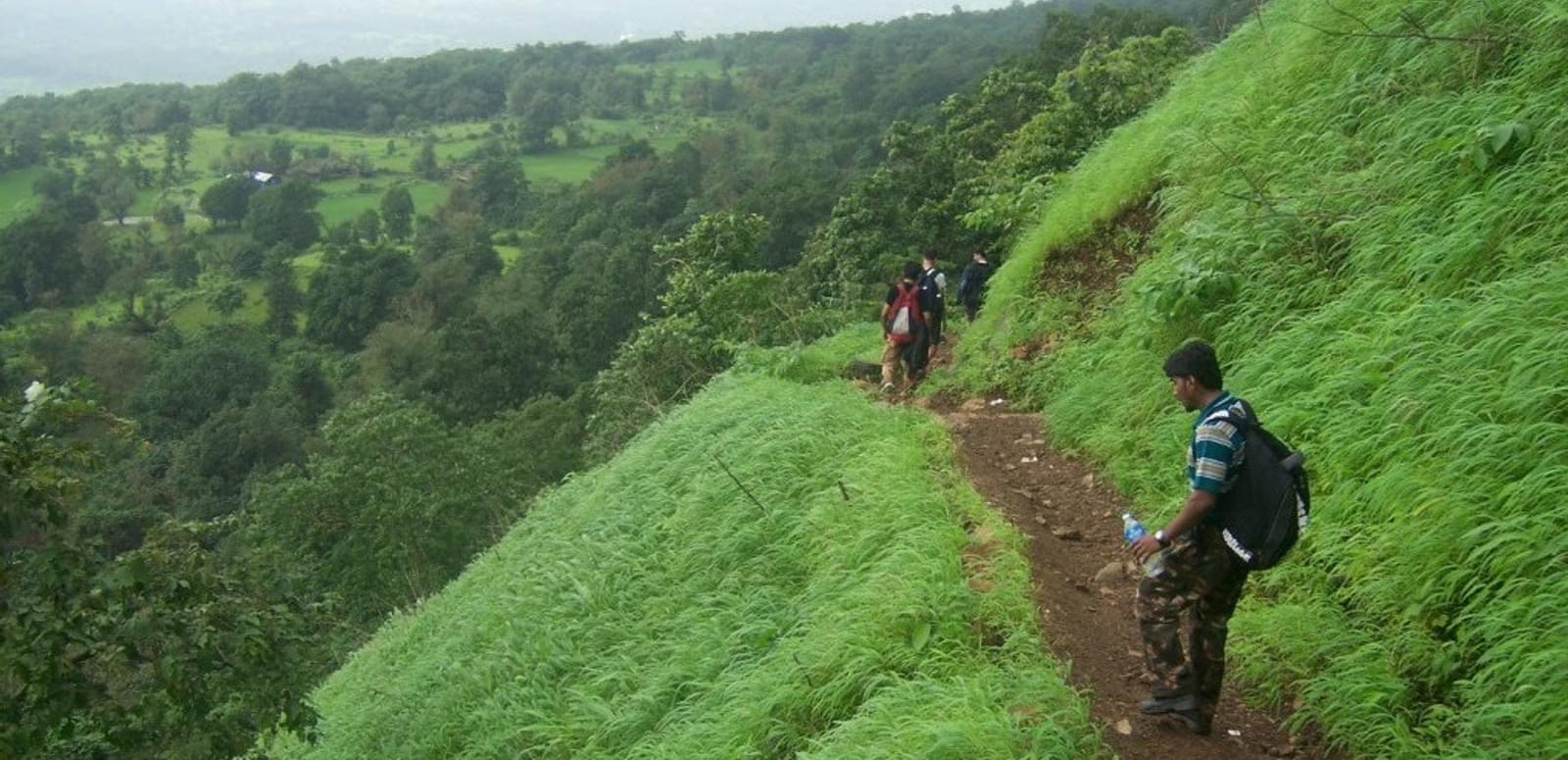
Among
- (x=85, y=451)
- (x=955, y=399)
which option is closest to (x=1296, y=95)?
(x=955, y=399)

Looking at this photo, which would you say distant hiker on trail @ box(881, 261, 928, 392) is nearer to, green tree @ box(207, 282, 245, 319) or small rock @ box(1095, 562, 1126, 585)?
small rock @ box(1095, 562, 1126, 585)

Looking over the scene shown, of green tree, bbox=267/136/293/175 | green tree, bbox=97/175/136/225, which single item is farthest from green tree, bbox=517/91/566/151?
green tree, bbox=97/175/136/225

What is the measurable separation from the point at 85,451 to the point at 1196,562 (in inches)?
→ 223

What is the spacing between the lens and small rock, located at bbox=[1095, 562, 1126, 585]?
5969 millimetres

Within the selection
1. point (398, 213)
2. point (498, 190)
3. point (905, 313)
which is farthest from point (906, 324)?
point (498, 190)

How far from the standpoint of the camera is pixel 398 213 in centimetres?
6781

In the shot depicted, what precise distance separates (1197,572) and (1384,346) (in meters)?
2.28

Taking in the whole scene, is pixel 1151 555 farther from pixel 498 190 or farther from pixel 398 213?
pixel 498 190

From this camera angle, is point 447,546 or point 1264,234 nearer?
point 1264,234

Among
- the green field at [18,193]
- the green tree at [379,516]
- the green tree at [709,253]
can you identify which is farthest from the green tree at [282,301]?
the green tree at [709,253]

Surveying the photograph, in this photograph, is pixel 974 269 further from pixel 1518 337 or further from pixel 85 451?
pixel 85 451

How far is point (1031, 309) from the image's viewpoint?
10.6 m

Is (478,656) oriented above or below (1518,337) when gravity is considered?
below

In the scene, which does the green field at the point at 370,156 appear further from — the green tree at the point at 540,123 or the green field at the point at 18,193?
the green tree at the point at 540,123
